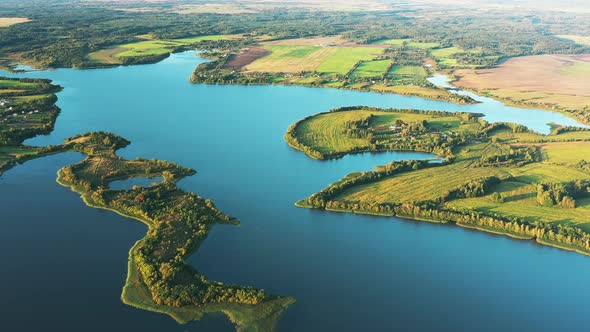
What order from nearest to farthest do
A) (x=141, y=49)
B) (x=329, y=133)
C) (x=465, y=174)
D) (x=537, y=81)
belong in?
(x=465, y=174) < (x=329, y=133) < (x=537, y=81) < (x=141, y=49)

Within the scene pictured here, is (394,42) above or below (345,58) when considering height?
above

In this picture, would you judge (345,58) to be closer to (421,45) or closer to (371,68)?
Answer: (371,68)

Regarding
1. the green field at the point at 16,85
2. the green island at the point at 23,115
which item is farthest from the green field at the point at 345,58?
the green field at the point at 16,85

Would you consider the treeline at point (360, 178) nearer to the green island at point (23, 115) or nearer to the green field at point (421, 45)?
the green island at point (23, 115)

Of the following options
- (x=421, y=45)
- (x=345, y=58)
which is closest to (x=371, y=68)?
(x=345, y=58)

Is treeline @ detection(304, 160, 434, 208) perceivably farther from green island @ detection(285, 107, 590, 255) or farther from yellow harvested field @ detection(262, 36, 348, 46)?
yellow harvested field @ detection(262, 36, 348, 46)

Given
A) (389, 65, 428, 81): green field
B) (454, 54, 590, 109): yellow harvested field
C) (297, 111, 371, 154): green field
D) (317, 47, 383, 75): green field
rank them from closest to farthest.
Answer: (297, 111, 371, 154): green field → (454, 54, 590, 109): yellow harvested field → (389, 65, 428, 81): green field → (317, 47, 383, 75): green field

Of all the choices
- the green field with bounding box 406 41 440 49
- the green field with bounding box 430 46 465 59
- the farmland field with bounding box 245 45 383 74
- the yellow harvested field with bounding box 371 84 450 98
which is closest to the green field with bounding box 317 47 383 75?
the farmland field with bounding box 245 45 383 74
